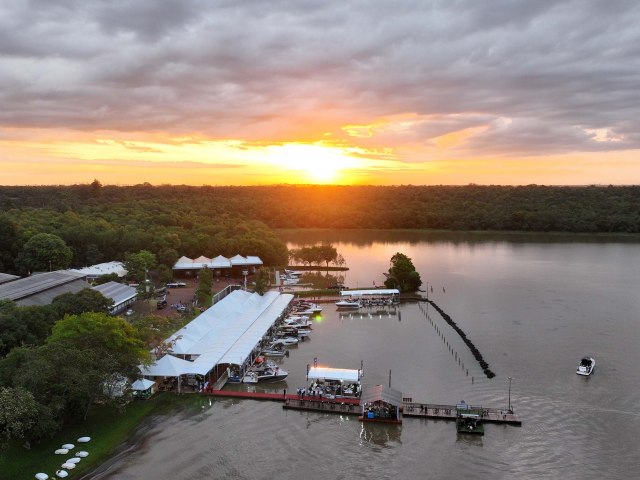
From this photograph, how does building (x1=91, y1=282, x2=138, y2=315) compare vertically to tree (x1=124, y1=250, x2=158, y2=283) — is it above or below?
below

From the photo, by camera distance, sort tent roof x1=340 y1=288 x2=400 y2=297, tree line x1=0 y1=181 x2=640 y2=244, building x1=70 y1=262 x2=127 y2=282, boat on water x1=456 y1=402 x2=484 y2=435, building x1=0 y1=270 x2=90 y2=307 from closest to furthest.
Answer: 1. boat on water x1=456 y1=402 x2=484 y2=435
2. building x1=0 y1=270 x2=90 y2=307
3. building x1=70 y1=262 x2=127 y2=282
4. tent roof x1=340 y1=288 x2=400 y2=297
5. tree line x1=0 y1=181 x2=640 y2=244

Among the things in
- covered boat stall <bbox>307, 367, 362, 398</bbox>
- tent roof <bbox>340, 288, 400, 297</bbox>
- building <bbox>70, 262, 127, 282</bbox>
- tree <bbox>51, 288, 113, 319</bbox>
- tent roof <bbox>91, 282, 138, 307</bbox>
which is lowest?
covered boat stall <bbox>307, 367, 362, 398</bbox>

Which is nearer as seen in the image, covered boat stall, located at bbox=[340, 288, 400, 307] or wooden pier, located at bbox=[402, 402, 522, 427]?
wooden pier, located at bbox=[402, 402, 522, 427]

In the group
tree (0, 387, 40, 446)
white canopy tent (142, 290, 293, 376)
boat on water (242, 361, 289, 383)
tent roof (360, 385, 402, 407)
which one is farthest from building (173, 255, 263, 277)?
tree (0, 387, 40, 446)

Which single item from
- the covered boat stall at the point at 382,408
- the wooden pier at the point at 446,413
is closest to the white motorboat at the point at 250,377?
the covered boat stall at the point at 382,408

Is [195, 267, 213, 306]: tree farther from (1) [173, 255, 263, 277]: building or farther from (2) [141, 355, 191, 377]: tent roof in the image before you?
(2) [141, 355, 191, 377]: tent roof

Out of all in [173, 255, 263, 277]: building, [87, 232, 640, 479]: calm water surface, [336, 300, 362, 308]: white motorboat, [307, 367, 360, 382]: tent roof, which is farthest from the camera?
[173, 255, 263, 277]: building
